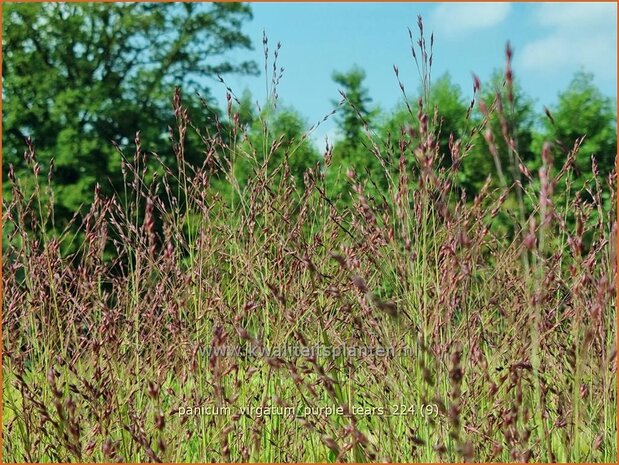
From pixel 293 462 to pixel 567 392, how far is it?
35.7 inches

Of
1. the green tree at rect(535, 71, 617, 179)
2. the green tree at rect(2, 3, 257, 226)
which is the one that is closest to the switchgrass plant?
the green tree at rect(535, 71, 617, 179)

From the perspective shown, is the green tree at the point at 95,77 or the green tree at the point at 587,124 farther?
the green tree at the point at 95,77

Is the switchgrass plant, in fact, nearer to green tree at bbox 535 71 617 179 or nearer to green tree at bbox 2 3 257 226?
green tree at bbox 535 71 617 179

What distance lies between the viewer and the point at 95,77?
590 inches

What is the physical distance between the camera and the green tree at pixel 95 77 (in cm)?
1357

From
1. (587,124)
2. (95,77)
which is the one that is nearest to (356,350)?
(587,124)

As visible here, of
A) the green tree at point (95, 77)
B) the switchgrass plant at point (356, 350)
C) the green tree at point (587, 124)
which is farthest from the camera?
the green tree at point (95, 77)

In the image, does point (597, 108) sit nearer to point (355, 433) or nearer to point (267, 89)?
point (267, 89)

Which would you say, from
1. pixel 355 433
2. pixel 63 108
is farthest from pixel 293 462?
pixel 63 108

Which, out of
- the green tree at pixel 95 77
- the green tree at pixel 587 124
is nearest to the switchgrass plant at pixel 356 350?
the green tree at pixel 587 124

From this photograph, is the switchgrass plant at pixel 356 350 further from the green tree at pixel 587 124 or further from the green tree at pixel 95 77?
the green tree at pixel 95 77

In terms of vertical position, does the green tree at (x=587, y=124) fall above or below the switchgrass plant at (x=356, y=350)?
above

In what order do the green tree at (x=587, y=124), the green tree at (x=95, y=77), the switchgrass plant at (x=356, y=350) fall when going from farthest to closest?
the green tree at (x=95, y=77), the green tree at (x=587, y=124), the switchgrass plant at (x=356, y=350)

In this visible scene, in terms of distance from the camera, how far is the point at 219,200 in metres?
2.91
